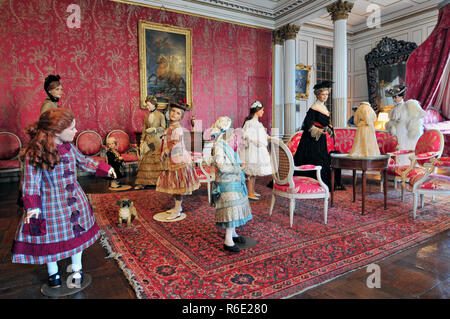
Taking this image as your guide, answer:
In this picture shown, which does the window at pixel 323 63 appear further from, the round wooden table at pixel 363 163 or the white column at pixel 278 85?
the round wooden table at pixel 363 163

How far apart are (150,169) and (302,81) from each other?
7.52 m

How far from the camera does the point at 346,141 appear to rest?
228 inches

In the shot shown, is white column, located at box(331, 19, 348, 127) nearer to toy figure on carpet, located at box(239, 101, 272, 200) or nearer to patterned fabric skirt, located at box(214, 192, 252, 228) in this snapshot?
toy figure on carpet, located at box(239, 101, 272, 200)

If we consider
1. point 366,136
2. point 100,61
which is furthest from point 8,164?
point 366,136

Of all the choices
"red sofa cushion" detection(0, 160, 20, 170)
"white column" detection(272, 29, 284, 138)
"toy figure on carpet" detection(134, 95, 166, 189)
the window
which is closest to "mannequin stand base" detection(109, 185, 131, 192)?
"toy figure on carpet" detection(134, 95, 166, 189)

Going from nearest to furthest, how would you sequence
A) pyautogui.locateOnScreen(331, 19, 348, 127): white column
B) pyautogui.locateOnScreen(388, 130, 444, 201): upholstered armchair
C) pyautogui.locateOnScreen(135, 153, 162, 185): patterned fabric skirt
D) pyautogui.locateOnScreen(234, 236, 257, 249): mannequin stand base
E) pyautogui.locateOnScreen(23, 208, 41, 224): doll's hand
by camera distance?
pyautogui.locateOnScreen(23, 208, 41, 224): doll's hand < pyautogui.locateOnScreen(234, 236, 257, 249): mannequin stand base < pyautogui.locateOnScreen(388, 130, 444, 201): upholstered armchair < pyautogui.locateOnScreen(135, 153, 162, 185): patterned fabric skirt < pyautogui.locateOnScreen(331, 19, 348, 127): white column


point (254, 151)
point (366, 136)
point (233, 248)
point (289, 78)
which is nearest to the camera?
point (233, 248)

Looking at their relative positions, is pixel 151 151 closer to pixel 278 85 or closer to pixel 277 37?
pixel 278 85

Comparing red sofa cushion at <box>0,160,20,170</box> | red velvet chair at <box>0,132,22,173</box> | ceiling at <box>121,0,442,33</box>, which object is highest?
ceiling at <box>121,0,442,33</box>

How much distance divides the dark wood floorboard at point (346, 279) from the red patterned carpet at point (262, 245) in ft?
0.30

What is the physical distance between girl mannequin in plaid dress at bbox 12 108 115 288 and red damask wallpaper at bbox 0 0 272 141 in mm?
5498

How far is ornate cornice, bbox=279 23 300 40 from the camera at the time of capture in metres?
9.18

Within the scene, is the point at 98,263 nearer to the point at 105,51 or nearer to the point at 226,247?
the point at 226,247
